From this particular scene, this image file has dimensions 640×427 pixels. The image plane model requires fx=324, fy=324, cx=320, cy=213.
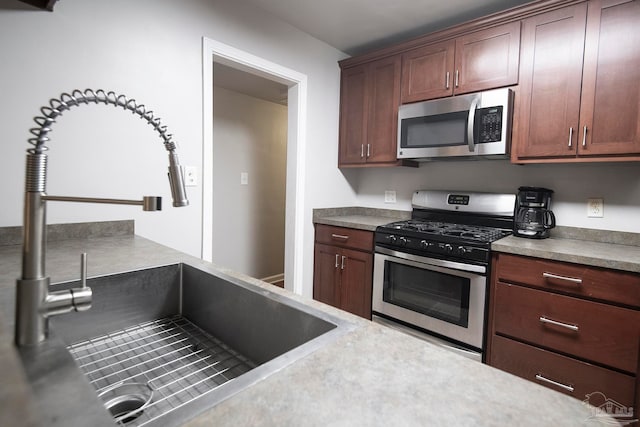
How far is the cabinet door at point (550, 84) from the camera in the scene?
5.85ft

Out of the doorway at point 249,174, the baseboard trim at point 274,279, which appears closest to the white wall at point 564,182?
the doorway at point 249,174

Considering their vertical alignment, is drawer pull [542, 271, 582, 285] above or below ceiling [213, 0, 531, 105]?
below

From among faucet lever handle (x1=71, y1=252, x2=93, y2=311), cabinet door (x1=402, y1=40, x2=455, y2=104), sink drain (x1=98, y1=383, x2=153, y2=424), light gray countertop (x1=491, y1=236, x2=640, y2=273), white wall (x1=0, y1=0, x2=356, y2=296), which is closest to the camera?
faucet lever handle (x1=71, y1=252, x2=93, y2=311)

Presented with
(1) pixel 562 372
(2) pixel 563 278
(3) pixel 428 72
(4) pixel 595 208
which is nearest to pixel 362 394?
(2) pixel 563 278

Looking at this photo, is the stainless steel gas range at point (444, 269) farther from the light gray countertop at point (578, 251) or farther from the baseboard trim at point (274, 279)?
the baseboard trim at point (274, 279)

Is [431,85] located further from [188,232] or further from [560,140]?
[188,232]

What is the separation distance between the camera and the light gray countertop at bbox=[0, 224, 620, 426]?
420mm

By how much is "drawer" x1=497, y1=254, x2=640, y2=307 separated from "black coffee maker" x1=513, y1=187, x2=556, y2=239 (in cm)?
35

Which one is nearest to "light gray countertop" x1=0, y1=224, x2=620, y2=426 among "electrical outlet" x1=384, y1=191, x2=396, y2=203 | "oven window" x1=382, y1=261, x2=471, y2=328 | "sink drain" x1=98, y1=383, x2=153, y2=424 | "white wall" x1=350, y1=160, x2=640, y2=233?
"sink drain" x1=98, y1=383, x2=153, y2=424

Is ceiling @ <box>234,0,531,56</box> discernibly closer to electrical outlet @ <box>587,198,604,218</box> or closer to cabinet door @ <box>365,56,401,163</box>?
cabinet door @ <box>365,56,401,163</box>

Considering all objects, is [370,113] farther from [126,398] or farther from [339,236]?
[126,398]

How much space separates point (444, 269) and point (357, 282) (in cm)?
71

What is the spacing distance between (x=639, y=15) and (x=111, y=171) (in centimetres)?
275

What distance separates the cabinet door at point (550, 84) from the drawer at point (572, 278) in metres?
0.67
